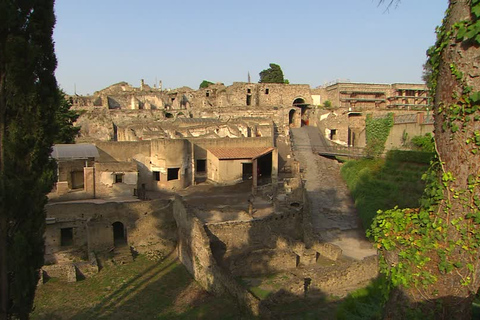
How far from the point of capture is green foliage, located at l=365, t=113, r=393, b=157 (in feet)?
88.5

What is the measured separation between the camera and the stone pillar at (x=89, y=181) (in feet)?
68.7

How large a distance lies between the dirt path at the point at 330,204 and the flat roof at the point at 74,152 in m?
13.6

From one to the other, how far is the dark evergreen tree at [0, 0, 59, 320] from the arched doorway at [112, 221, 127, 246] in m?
10.6

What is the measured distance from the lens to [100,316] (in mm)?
12562

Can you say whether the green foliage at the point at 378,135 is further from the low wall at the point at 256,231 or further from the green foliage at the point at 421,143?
the low wall at the point at 256,231

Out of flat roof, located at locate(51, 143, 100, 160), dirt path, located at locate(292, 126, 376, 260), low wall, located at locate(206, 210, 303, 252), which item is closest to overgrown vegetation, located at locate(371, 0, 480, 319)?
dirt path, located at locate(292, 126, 376, 260)

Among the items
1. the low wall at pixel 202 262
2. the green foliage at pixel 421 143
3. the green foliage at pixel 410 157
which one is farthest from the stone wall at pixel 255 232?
the green foliage at pixel 421 143

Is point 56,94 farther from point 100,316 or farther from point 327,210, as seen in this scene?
point 327,210

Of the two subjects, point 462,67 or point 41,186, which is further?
point 41,186

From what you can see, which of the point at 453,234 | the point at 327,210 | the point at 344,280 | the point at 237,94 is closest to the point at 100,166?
the point at 327,210

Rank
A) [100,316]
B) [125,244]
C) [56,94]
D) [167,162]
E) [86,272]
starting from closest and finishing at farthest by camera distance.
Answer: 1. [56,94]
2. [100,316]
3. [86,272]
4. [125,244]
5. [167,162]

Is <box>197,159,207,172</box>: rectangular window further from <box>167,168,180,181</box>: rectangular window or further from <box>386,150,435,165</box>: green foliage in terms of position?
<box>386,150,435,165</box>: green foliage

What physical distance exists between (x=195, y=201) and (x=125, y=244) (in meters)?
4.95

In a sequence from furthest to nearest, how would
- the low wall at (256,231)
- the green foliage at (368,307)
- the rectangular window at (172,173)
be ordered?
the rectangular window at (172,173) < the low wall at (256,231) < the green foliage at (368,307)
